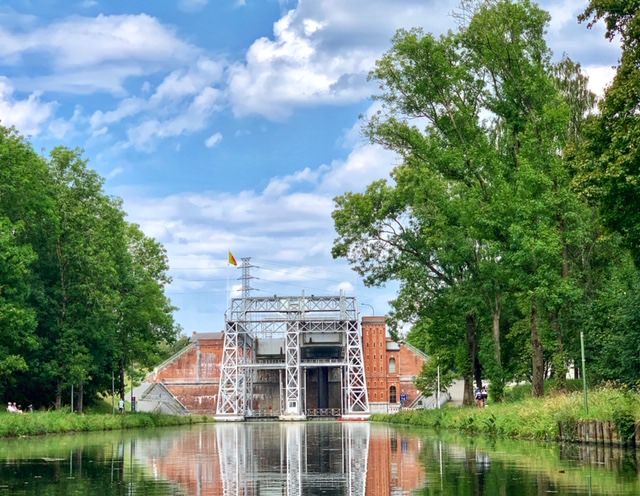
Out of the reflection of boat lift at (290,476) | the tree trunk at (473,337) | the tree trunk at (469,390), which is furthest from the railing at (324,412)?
the reflection of boat lift at (290,476)

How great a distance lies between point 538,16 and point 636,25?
1571 centimetres

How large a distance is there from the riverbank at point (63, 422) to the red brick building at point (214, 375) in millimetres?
36922

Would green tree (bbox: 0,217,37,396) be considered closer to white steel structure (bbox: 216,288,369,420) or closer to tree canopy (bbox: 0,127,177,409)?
tree canopy (bbox: 0,127,177,409)

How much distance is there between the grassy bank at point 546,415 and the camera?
917 inches

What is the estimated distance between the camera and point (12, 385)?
5256 centimetres

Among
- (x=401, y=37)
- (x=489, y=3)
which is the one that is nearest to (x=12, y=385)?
(x=401, y=37)

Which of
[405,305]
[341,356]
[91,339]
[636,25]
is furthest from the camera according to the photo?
[341,356]

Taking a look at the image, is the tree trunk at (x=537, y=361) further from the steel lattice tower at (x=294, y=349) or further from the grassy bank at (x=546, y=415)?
the steel lattice tower at (x=294, y=349)

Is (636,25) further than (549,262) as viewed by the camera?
No

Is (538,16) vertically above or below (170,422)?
above

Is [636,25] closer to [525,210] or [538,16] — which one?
[525,210]

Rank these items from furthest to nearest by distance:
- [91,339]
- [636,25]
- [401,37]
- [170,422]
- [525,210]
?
[170,422] < [91,339] < [401,37] < [525,210] < [636,25]

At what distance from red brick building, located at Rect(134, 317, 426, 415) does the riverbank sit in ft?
121

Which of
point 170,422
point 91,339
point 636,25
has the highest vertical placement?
point 636,25
